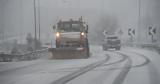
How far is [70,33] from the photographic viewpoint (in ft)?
97.5

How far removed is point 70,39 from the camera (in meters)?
29.7

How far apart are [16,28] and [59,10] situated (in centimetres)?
2366

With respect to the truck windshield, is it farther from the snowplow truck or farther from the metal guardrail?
the metal guardrail

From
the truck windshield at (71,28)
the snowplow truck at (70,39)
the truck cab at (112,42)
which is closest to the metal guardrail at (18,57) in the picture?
the snowplow truck at (70,39)

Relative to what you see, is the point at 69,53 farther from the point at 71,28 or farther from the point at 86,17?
the point at 86,17

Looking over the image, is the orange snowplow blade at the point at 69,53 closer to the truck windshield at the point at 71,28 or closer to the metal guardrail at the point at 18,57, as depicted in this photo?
the truck windshield at the point at 71,28

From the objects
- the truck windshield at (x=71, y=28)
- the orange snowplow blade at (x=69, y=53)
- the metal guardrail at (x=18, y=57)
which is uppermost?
the truck windshield at (x=71, y=28)

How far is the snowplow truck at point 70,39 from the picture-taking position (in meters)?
29.3

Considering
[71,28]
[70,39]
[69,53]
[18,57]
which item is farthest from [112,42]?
[69,53]

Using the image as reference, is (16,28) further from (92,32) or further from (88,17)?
(92,32)

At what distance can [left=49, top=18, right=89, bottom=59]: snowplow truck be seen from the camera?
29344mm

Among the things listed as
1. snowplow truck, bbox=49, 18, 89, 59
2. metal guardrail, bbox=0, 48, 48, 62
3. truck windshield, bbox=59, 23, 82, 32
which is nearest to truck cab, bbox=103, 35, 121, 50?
metal guardrail, bbox=0, 48, 48, 62

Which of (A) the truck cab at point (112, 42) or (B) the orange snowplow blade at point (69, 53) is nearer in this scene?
(B) the orange snowplow blade at point (69, 53)

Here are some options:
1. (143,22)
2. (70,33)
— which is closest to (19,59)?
(70,33)
